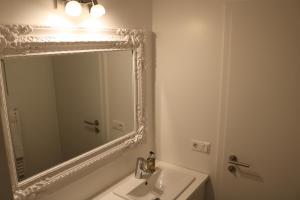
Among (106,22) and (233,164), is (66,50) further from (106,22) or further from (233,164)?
(233,164)

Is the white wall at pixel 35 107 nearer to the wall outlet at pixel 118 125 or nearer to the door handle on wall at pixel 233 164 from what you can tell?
the wall outlet at pixel 118 125

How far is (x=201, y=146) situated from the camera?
6.63 feet

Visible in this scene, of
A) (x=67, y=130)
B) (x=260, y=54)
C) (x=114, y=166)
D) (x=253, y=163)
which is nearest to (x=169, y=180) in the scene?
(x=114, y=166)

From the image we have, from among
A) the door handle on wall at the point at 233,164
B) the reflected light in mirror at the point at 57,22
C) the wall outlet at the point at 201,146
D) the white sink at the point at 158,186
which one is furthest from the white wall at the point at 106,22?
the door handle on wall at the point at 233,164

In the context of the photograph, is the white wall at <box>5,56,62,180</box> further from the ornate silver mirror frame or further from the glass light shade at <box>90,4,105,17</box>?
the glass light shade at <box>90,4,105,17</box>

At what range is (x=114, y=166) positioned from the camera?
1.86 meters

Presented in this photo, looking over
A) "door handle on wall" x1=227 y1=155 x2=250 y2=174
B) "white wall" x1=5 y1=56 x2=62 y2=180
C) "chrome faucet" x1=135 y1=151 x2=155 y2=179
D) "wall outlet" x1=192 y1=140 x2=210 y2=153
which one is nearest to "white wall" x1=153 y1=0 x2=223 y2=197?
"wall outlet" x1=192 y1=140 x2=210 y2=153

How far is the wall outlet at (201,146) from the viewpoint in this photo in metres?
1.99

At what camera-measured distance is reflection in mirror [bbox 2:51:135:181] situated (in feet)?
4.14

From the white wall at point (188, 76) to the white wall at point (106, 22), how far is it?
0.11 m

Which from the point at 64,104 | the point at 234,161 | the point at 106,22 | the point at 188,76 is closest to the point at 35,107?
the point at 64,104

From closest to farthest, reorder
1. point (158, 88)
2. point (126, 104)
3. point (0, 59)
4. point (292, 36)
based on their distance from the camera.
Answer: point (0, 59), point (292, 36), point (126, 104), point (158, 88)

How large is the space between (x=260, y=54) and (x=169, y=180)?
1.13m

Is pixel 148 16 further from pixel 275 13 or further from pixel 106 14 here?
pixel 275 13
